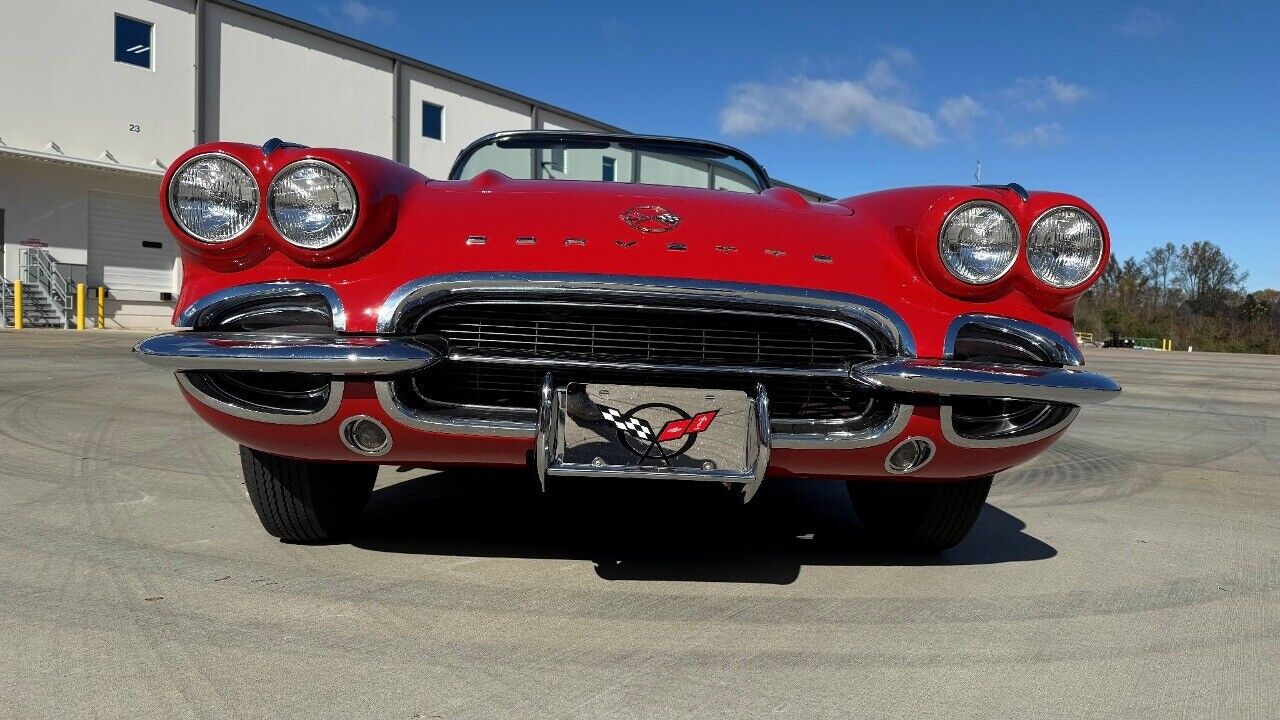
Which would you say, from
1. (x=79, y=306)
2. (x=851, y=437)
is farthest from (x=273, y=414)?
(x=79, y=306)

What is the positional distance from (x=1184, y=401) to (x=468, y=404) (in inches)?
368

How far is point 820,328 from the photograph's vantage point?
2.18m

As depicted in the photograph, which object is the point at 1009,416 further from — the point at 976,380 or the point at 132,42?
the point at 132,42

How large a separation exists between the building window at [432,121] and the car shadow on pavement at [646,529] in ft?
63.3

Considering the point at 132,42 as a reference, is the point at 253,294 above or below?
below

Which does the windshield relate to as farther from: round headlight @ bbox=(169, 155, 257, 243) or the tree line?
the tree line

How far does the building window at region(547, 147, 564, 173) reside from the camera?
3.74m

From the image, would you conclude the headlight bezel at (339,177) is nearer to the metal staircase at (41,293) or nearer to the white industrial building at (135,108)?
the white industrial building at (135,108)

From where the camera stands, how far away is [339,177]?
7.24 feet

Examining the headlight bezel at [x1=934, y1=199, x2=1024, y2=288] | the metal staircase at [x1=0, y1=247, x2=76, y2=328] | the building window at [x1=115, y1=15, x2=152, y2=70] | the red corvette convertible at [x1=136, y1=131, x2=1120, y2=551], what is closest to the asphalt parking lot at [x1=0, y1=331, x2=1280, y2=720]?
the red corvette convertible at [x1=136, y1=131, x2=1120, y2=551]

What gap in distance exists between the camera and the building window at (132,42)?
53.0 feet

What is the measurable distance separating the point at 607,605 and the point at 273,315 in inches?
40.5

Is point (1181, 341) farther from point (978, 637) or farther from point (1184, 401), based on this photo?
point (978, 637)

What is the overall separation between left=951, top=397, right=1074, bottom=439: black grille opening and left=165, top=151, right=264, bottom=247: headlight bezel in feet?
5.74
